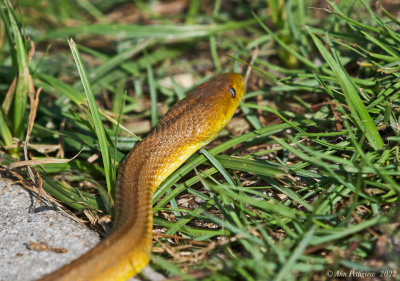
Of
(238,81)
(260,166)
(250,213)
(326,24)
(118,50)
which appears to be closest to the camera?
(250,213)

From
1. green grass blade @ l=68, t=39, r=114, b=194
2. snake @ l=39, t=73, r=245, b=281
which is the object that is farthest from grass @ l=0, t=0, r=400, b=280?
snake @ l=39, t=73, r=245, b=281

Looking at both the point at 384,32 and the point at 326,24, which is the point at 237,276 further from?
the point at 326,24

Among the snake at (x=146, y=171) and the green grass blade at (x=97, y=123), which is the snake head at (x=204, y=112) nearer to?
the snake at (x=146, y=171)

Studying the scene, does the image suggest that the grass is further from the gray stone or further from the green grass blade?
the gray stone

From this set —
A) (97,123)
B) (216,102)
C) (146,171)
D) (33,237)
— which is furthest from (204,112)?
(33,237)

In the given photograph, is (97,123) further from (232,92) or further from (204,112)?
(232,92)

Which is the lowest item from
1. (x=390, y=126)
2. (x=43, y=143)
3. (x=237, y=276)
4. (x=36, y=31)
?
(x=237, y=276)

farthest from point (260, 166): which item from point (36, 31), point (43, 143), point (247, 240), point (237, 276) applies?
point (36, 31)
